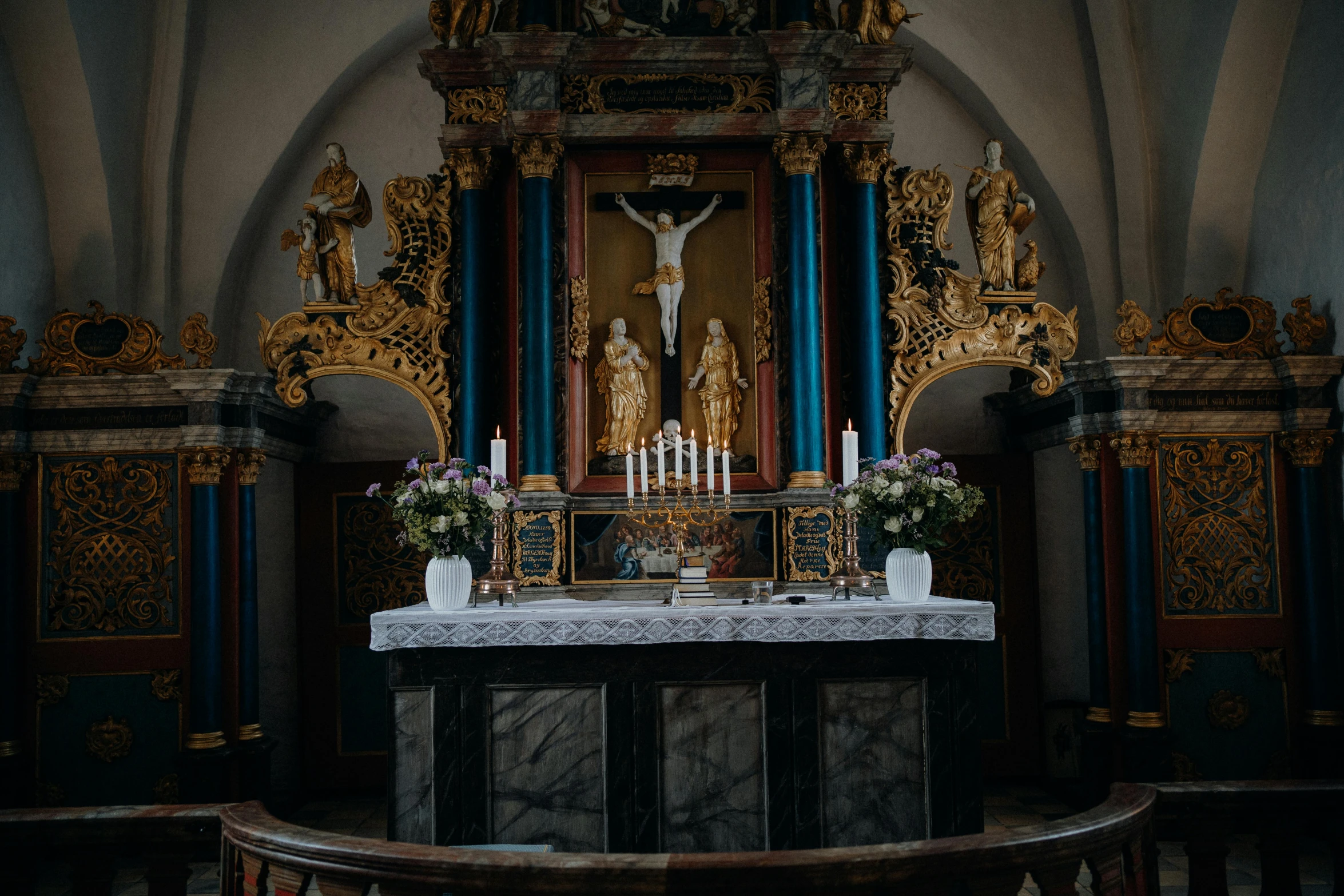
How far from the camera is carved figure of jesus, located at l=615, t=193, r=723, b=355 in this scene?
7434mm

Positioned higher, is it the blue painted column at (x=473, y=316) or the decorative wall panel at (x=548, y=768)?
the blue painted column at (x=473, y=316)

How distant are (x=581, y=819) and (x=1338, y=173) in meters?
6.41

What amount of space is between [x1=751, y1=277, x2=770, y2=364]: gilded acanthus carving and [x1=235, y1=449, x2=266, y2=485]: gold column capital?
12.0ft

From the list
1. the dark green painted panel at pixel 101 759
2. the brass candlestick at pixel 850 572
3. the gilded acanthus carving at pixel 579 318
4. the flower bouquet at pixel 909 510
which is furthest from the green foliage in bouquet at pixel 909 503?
the dark green painted panel at pixel 101 759

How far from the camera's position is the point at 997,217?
7.72m

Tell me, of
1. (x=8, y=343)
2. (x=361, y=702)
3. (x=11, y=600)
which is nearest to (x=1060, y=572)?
(x=361, y=702)

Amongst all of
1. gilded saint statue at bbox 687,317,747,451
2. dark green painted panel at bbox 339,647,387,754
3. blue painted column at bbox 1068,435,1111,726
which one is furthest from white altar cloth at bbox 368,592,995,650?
dark green painted panel at bbox 339,647,387,754

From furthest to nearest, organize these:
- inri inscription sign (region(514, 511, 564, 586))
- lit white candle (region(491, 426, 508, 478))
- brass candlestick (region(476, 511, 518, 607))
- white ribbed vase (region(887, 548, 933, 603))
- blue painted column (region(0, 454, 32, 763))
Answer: blue painted column (region(0, 454, 32, 763)), inri inscription sign (region(514, 511, 564, 586)), lit white candle (region(491, 426, 508, 478)), brass candlestick (region(476, 511, 518, 607)), white ribbed vase (region(887, 548, 933, 603))

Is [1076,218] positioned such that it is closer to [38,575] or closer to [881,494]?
[881,494]

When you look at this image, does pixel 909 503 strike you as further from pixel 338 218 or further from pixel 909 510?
pixel 338 218

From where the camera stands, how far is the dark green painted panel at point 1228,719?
25.4 ft

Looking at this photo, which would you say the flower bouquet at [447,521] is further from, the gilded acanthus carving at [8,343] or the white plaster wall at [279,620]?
the white plaster wall at [279,620]

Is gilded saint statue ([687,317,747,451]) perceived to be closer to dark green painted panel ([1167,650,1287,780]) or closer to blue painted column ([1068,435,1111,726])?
blue painted column ([1068,435,1111,726])

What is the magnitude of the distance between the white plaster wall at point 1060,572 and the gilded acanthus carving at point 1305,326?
2211mm
